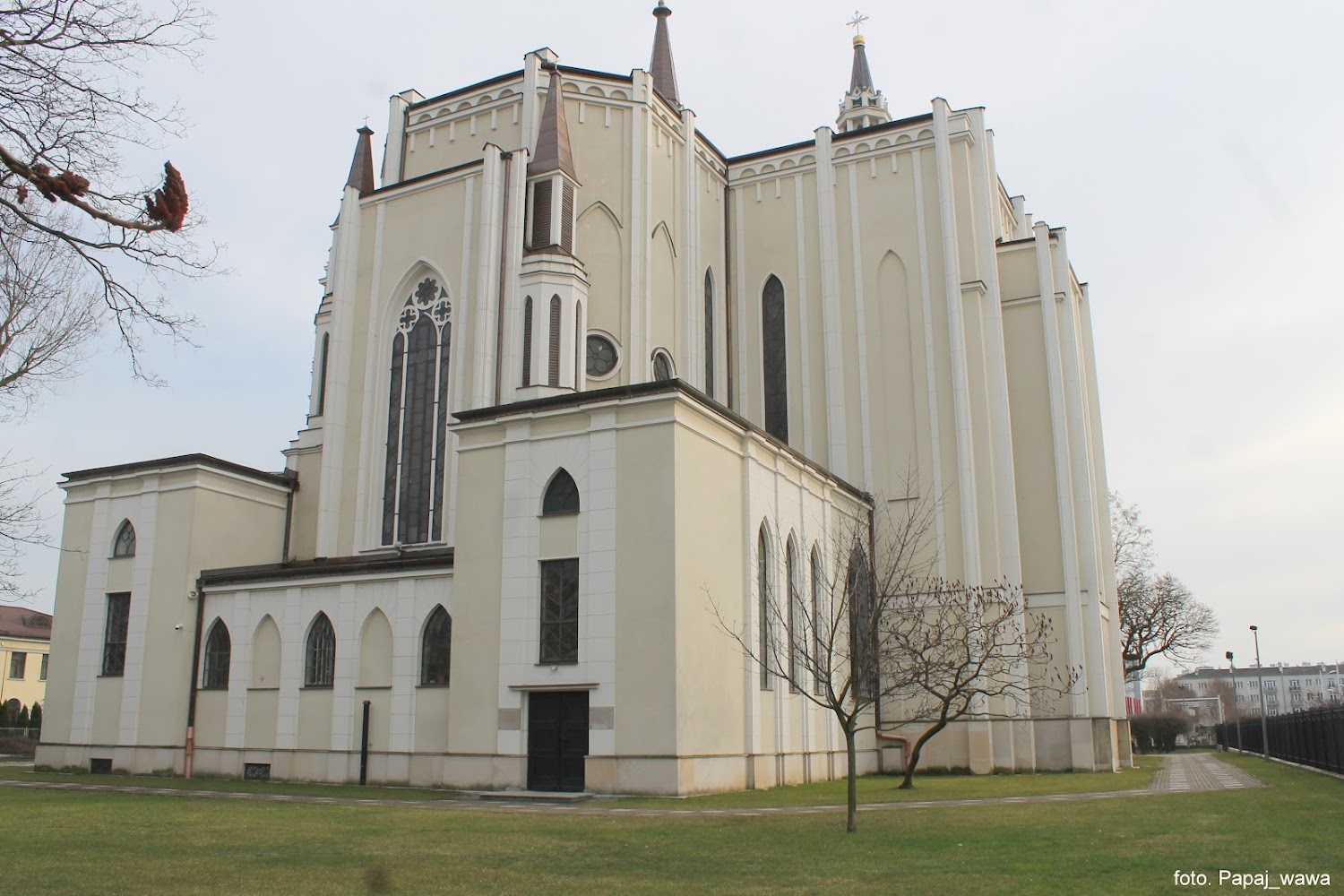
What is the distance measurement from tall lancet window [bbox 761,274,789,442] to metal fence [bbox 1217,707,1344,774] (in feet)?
55.2

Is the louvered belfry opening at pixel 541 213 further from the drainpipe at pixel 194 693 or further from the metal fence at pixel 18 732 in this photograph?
the metal fence at pixel 18 732

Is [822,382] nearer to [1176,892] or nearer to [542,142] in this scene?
[542,142]

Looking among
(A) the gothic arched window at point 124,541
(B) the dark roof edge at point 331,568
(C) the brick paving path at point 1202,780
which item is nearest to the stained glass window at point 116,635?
(A) the gothic arched window at point 124,541

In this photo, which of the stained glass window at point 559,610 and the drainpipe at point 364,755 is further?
the drainpipe at point 364,755

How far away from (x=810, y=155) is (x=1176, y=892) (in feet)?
104

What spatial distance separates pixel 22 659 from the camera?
2741 inches

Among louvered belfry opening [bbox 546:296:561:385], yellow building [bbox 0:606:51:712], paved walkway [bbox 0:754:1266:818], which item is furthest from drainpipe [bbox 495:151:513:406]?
yellow building [bbox 0:606:51:712]

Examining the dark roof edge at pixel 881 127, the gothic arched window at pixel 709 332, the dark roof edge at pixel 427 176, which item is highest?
the dark roof edge at pixel 881 127

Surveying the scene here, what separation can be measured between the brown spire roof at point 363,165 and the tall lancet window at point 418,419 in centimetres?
510

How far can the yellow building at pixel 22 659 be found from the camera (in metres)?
68.1

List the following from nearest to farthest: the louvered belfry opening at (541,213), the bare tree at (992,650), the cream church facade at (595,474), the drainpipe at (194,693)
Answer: the cream church facade at (595,474)
the drainpipe at (194,693)
the bare tree at (992,650)
the louvered belfry opening at (541,213)

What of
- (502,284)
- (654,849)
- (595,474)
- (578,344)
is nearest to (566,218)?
(502,284)

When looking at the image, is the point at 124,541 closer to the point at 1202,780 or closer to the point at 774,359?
the point at 774,359

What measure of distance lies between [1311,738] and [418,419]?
1079 inches
